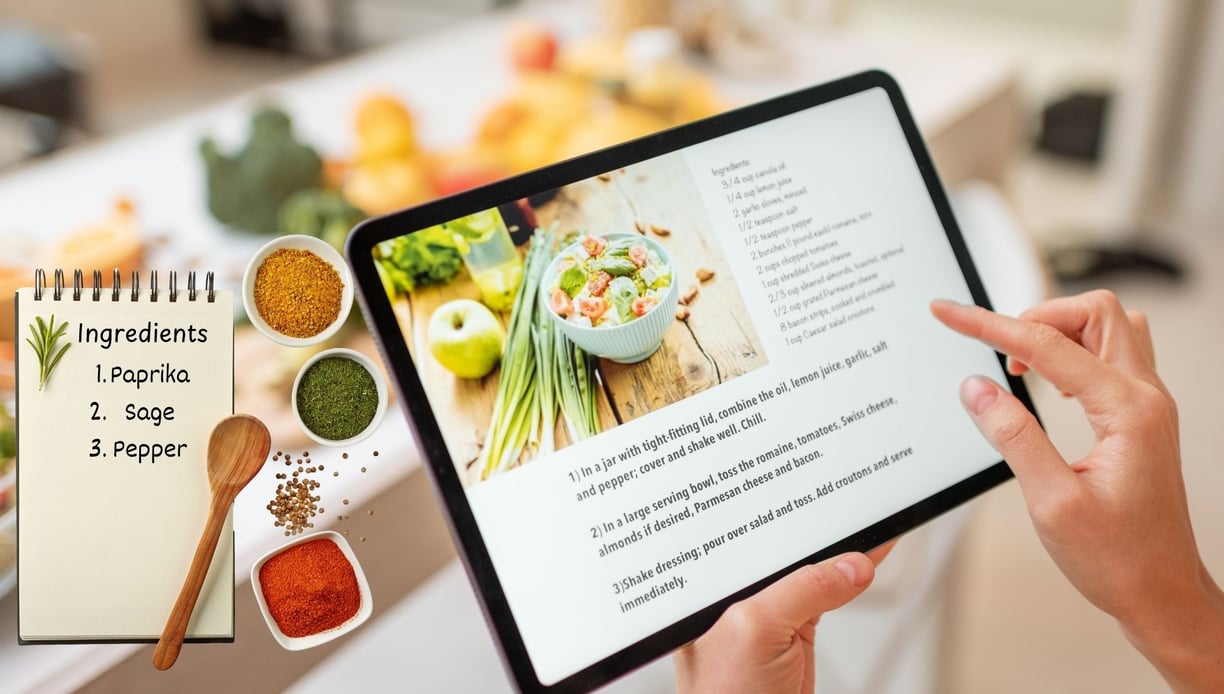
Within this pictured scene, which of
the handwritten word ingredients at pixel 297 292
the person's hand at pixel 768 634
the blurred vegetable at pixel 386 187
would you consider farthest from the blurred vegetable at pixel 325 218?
the person's hand at pixel 768 634

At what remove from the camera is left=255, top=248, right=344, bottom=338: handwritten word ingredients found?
46 centimetres

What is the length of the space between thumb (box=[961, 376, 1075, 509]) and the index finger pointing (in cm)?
3

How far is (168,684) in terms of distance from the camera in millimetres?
478

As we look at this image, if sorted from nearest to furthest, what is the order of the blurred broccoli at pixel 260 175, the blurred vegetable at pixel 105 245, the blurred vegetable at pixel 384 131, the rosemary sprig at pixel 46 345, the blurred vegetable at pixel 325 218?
the rosemary sprig at pixel 46 345, the blurred vegetable at pixel 105 245, the blurred vegetable at pixel 325 218, the blurred broccoli at pixel 260 175, the blurred vegetable at pixel 384 131

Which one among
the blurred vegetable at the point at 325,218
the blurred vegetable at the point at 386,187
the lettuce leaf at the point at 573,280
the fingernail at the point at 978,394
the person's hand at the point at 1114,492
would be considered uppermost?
the blurred vegetable at the point at 386,187

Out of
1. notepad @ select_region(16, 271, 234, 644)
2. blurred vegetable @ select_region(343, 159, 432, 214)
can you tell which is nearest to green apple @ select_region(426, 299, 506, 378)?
notepad @ select_region(16, 271, 234, 644)

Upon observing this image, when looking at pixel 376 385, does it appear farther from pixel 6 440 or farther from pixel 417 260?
pixel 6 440

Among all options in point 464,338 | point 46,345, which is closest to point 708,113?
point 464,338

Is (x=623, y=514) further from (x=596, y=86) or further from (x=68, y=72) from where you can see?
(x=68, y=72)

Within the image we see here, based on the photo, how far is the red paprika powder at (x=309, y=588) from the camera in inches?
18.5

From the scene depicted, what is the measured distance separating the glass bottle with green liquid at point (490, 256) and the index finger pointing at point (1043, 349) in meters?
0.28

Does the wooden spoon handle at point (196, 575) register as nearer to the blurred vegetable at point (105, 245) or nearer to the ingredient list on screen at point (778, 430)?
the ingredient list on screen at point (778, 430)

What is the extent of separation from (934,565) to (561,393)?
74cm

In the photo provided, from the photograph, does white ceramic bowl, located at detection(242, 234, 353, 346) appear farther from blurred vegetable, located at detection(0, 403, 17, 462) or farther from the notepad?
blurred vegetable, located at detection(0, 403, 17, 462)
